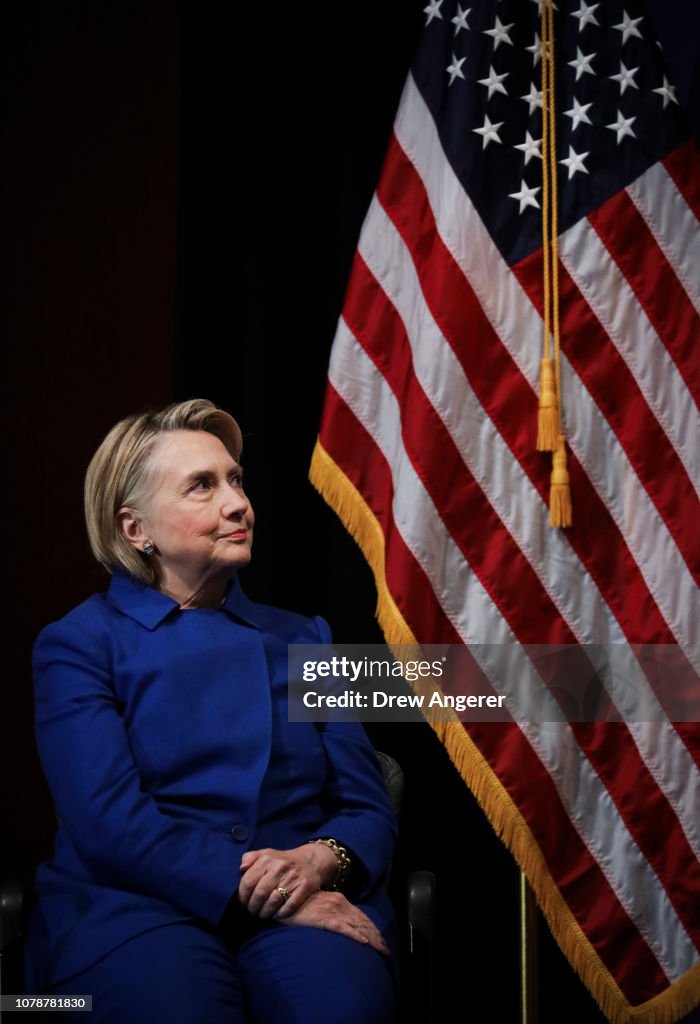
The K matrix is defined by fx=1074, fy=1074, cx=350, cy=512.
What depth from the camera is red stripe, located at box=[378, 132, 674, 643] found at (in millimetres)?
2316

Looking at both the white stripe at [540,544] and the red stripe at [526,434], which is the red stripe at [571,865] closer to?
the white stripe at [540,544]

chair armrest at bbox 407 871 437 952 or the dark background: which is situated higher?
the dark background

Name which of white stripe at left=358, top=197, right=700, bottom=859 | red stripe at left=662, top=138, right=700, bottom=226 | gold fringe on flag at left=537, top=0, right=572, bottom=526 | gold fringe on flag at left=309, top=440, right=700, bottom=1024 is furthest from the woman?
red stripe at left=662, top=138, right=700, bottom=226

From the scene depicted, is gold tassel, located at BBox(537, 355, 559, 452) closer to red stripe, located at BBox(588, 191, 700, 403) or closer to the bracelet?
red stripe, located at BBox(588, 191, 700, 403)

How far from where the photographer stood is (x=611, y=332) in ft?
7.66

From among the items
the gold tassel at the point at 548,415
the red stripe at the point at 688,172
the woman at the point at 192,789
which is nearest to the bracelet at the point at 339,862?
the woman at the point at 192,789

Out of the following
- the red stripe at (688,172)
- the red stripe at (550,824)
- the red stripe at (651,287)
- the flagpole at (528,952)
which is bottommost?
the flagpole at (528,952)

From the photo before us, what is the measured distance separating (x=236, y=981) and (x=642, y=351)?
1514mm

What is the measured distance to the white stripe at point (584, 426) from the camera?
2.31 metres

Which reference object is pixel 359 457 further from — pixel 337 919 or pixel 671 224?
pixel 337 919

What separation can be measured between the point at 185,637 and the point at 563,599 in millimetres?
A: 855

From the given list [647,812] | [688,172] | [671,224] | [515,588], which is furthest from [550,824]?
[688,172]

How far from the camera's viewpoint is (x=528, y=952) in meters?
2.33

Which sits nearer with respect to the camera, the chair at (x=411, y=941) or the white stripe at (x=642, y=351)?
the chair at (x=411, y=941)
